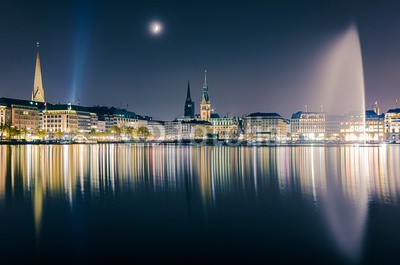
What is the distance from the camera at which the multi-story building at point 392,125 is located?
16125 centimetres

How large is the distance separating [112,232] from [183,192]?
9.29m

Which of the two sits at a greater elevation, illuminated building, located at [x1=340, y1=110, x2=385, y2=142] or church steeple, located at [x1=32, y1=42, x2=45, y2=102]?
church steeple, located at [x1=32, y1=42, x2=45, y2=102]

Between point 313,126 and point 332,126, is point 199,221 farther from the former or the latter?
point 313,126

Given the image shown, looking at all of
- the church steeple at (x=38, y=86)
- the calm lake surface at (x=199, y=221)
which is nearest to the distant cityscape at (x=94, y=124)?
the church steeple at (x=38, y=86)

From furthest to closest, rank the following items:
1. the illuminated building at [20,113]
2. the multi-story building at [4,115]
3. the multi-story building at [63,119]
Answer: the multi-story building at [63,119] < the illuminated building at [20,113] < the multi-story building at [4,115]

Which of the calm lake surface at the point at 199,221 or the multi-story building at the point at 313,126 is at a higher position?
the multi-story building at the point at 313,126

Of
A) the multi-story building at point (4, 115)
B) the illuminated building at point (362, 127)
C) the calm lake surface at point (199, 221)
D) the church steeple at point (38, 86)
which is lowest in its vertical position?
the calm lake surface at point (199, 221)

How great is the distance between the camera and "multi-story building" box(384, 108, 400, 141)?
161 metres

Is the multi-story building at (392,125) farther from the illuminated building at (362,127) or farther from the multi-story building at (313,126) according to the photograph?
the multi-story building at (313,126)

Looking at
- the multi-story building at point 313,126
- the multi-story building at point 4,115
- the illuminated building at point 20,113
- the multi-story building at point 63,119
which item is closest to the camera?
the multi-story building at point 4,115

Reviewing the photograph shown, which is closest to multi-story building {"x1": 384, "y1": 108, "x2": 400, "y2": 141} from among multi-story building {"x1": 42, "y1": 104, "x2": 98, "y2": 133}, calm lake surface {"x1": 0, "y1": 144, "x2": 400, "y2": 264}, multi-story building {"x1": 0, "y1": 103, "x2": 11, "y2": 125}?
multi-story building {"x1": 42, "y1": 104, "x2": 98, "y2": 133}

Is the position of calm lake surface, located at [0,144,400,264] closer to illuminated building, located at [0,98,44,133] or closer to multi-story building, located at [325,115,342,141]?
illuminated building, located at [0,98,44,133]

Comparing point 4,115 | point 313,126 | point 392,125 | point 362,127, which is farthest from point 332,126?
point 4,115

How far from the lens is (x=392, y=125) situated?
162375 mm
